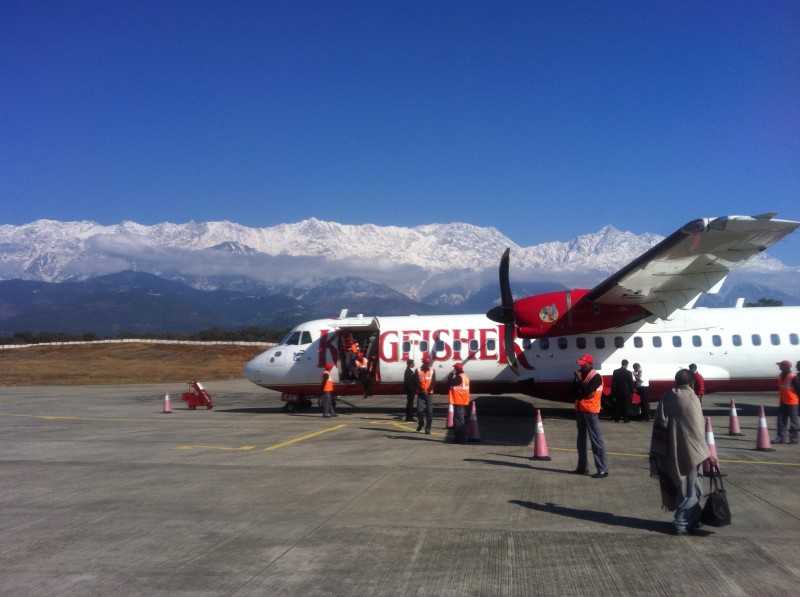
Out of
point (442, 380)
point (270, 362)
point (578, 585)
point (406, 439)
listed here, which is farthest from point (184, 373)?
point (578, 585)

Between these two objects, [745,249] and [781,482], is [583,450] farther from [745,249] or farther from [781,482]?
[745,249]

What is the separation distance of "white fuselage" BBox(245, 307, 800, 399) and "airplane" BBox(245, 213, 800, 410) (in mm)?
30

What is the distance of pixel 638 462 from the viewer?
11805mm

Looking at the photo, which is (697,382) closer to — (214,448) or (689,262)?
(689,262)

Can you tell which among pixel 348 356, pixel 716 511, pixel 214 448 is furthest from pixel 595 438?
pixel 348 356

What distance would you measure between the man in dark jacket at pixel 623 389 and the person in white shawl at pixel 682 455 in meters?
10.2

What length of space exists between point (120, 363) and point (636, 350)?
4439 centimetres

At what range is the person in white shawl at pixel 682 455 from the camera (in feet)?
23.6

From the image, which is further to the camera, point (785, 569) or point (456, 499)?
point (456, 499)

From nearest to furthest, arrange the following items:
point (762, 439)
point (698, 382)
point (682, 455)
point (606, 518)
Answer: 1. point (682, 455)
2. point (606, 518)
3. point (762, 439)
4. point (698, 382)

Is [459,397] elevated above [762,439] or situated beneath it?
elevated above

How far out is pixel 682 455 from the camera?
23.7 ft

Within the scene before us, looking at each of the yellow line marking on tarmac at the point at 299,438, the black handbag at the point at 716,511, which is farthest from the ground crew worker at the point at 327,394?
the black handbag at the point at 716,511

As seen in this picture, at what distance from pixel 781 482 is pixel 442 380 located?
11.1 meters
